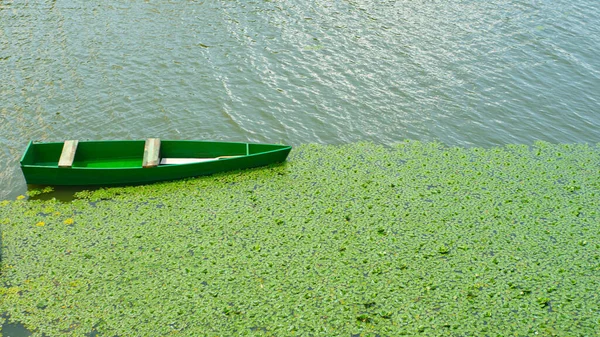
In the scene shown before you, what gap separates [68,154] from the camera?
11.9 metres

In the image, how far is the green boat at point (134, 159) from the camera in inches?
454

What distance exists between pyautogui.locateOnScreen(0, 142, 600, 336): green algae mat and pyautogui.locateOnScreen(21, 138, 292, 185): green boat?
32 cm

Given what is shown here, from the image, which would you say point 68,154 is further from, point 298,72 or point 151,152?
point 298,72

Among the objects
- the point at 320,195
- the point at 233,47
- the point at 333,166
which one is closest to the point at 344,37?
the point at 233,47

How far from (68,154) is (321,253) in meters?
6.10

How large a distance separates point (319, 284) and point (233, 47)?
33.6 feet

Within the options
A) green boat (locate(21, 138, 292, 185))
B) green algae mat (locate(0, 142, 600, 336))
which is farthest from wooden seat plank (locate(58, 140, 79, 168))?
green algae mat (locate(0, 142, 600, 336))

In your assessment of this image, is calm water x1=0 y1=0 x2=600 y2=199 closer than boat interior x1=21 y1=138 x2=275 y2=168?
No

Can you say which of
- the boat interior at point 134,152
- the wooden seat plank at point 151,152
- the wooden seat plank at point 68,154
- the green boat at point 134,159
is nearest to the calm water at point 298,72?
the green boat at point 134,159

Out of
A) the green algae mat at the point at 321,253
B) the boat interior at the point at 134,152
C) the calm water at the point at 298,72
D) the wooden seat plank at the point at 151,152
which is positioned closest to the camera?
the green algae mat at the point at 321,253

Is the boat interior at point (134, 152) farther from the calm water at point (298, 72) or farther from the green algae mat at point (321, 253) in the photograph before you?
the calm water at point (298, 72)

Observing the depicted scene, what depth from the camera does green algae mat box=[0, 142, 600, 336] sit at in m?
8.84

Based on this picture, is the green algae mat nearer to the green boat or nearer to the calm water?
the green boat

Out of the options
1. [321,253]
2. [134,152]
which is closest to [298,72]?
[134,152]
